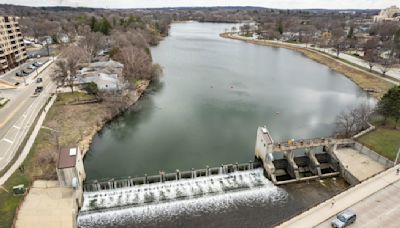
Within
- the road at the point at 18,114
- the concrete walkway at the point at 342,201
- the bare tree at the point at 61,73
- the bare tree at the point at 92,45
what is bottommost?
the concrete walkway at the point at 342,201

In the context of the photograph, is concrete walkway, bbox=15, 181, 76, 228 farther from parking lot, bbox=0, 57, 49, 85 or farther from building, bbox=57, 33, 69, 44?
building, bbox=57, 33, 69, 44

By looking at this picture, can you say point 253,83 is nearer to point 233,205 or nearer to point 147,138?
point 147,138

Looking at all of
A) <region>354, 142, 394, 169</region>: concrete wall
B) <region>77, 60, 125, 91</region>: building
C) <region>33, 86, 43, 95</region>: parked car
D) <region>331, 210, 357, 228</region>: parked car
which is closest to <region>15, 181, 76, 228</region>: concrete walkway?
<region>331, 210, 357, 228</region>: parked car

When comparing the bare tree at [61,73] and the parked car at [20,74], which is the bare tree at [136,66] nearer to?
the bare tree at [61,73]

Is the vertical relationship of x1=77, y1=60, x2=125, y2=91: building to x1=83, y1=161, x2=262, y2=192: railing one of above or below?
above

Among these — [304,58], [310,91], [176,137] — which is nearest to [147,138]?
[176,137]

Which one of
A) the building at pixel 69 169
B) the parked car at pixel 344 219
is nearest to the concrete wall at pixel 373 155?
the parked car at pixel 344 219
